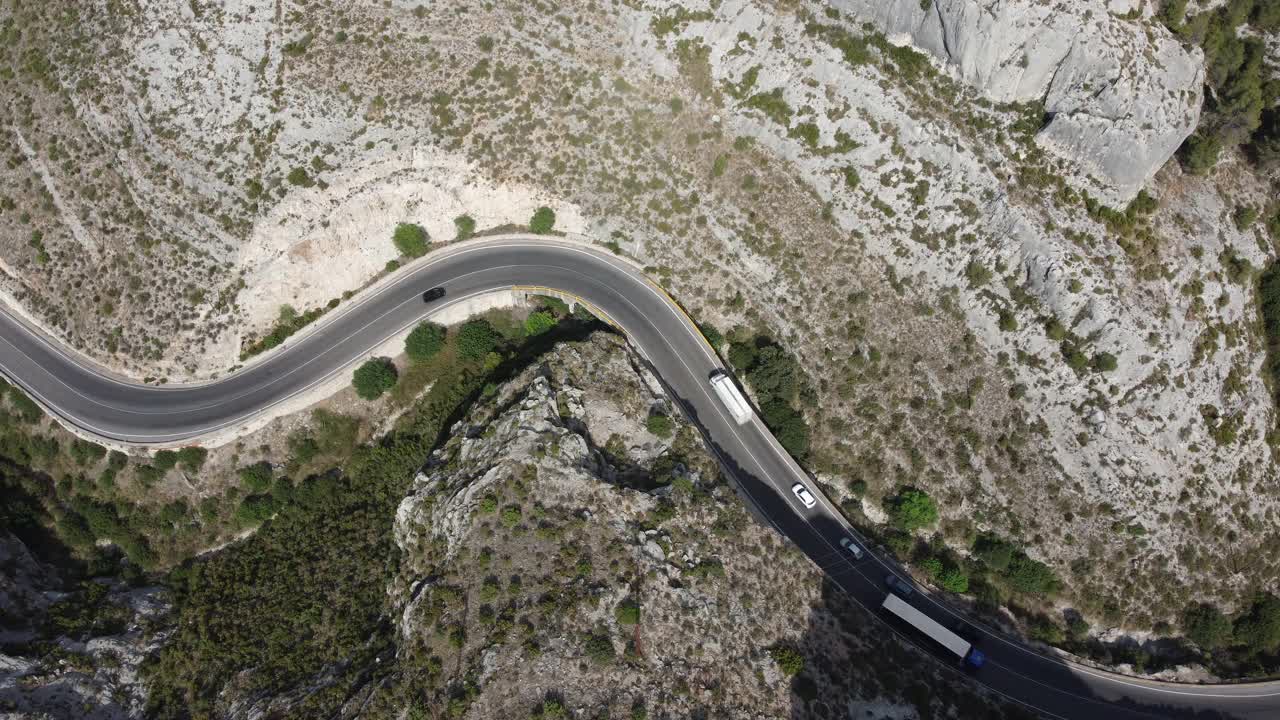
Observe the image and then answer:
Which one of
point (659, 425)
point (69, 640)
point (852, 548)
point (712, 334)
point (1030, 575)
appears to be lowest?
point (1030, 575)

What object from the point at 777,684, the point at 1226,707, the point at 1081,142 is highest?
the point at 1081,142

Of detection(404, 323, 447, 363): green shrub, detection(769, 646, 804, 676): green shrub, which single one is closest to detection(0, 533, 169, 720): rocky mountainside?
detection(404, 323, 447, 363): green shrub

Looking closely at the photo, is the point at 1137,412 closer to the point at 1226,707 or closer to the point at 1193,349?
the point at 1193,349

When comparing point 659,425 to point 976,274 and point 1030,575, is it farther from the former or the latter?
point 1030,575

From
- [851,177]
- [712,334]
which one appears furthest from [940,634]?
[851,177]

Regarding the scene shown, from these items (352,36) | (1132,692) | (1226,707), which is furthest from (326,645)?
(1226,707)

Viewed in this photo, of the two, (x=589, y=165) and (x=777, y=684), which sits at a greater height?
(x=589, y=165)

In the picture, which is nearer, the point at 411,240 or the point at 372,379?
the point at 372,379

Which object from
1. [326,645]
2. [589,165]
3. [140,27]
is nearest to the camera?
[326,645]
